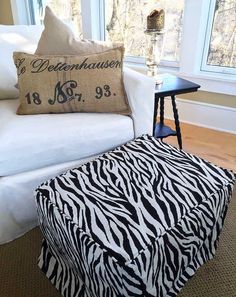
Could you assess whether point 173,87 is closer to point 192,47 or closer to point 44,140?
point 192,47

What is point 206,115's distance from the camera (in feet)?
7.09

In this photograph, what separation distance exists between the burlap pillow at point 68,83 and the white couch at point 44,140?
5 centimetres

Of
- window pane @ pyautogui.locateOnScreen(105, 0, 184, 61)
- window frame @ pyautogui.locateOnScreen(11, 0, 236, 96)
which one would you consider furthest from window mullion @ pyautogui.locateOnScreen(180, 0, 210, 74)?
window pane @ pyautogui.locateOnScreen(105, 0, 184, 61)

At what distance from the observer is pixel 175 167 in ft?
3.28

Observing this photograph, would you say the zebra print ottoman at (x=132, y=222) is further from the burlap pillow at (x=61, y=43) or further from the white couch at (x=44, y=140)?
the burlap pillow at (x=61, y=43)

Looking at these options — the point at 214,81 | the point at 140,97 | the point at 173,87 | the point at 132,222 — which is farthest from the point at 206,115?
the point at 132,222

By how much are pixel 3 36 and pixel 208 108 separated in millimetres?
1539

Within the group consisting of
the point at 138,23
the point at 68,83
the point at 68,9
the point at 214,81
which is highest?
the point at 68,9

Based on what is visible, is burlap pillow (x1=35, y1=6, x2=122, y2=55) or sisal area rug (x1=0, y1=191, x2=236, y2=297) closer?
sisal area rug (x1=0, y1=191, x2=236, y2=297)

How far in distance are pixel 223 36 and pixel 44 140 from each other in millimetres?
1576

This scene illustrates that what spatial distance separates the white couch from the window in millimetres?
969

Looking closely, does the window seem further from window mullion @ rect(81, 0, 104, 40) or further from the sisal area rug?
the sisal area rug

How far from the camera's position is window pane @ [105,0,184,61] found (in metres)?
2.10

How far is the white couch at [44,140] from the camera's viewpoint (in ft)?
3.64
